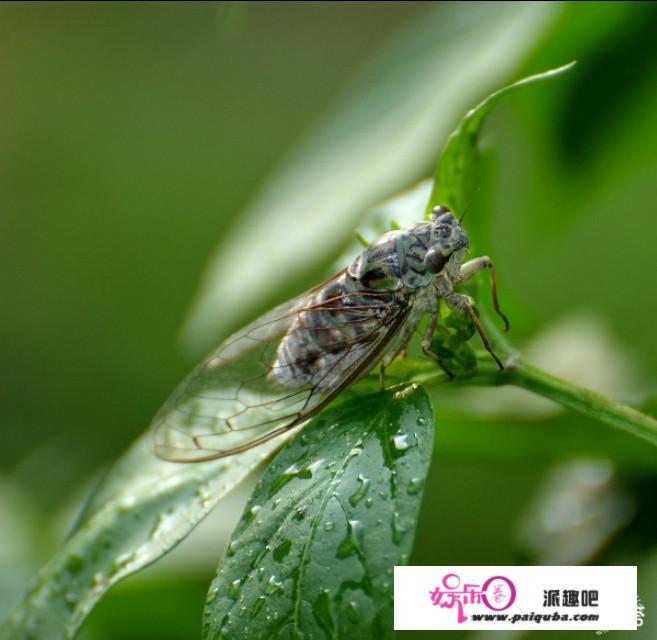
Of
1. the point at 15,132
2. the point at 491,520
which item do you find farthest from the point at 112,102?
the point at 491,520

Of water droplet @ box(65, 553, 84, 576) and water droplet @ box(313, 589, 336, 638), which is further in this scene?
water droplet @ box(65, 553, 84, 576)

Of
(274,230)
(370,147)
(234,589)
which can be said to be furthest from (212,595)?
(370,147)

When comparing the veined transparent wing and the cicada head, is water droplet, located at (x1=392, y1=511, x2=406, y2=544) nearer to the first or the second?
the veined transparent wing

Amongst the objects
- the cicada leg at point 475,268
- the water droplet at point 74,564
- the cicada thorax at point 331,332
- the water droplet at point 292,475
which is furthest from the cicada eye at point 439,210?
the water droplet at point 74,564

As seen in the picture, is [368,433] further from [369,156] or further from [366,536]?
[369,156]

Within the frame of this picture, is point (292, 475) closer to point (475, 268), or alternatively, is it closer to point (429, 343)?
point (429, 343)

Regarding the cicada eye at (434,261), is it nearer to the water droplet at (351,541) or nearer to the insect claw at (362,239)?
the insect claw at (362,239)

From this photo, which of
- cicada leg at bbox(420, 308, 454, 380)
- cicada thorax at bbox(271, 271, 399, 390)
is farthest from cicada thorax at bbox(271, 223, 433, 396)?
cicada leg at bbox(420, 308, 454, 380)
